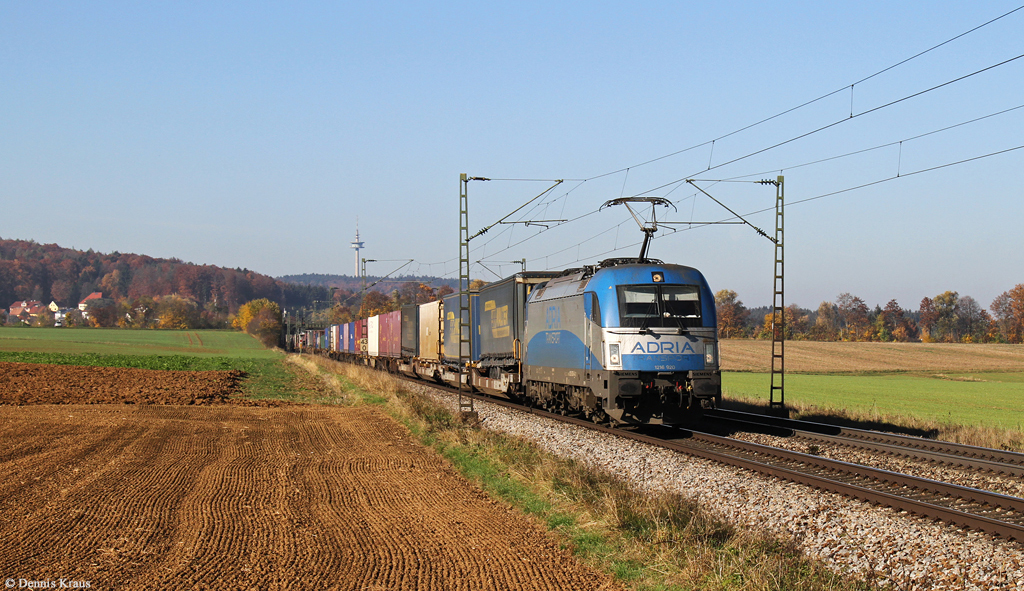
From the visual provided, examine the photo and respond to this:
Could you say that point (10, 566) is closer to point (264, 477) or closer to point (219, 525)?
point (219, 525)

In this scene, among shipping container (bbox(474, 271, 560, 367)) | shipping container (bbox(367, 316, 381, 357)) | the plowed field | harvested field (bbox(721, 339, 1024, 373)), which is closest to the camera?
the plowed field

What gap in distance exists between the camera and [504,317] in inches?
960

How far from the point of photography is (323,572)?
23.0 feet

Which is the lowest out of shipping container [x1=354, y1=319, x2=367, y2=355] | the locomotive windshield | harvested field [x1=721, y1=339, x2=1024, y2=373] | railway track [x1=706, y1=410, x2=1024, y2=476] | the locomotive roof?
harvested field [x1=721, y1=339, x2=1024, y2=373]

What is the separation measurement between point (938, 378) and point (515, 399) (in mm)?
40993

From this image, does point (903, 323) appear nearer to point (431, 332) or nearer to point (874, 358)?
point (874, 358)

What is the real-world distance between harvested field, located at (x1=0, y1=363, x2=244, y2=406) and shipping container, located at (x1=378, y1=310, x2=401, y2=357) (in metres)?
9.09

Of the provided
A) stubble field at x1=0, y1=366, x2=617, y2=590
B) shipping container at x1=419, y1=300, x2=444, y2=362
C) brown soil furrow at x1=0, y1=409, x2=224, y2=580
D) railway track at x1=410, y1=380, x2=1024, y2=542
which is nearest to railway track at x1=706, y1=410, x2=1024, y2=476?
railway track at x1=410, y1=380, x2=1024, y2=542

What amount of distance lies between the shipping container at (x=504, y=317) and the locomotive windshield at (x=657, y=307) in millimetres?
5791

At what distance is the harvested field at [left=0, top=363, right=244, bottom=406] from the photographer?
27.3m

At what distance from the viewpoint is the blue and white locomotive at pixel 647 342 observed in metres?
16.2

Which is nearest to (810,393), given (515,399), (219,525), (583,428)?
(515,399)

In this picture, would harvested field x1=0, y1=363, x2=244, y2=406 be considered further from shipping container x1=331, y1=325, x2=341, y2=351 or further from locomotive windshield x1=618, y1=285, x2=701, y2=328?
shipping container x1=331, y1=325, x2=341, y2=351

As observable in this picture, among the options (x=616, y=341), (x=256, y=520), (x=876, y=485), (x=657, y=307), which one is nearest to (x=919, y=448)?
(x=876, y=485)
